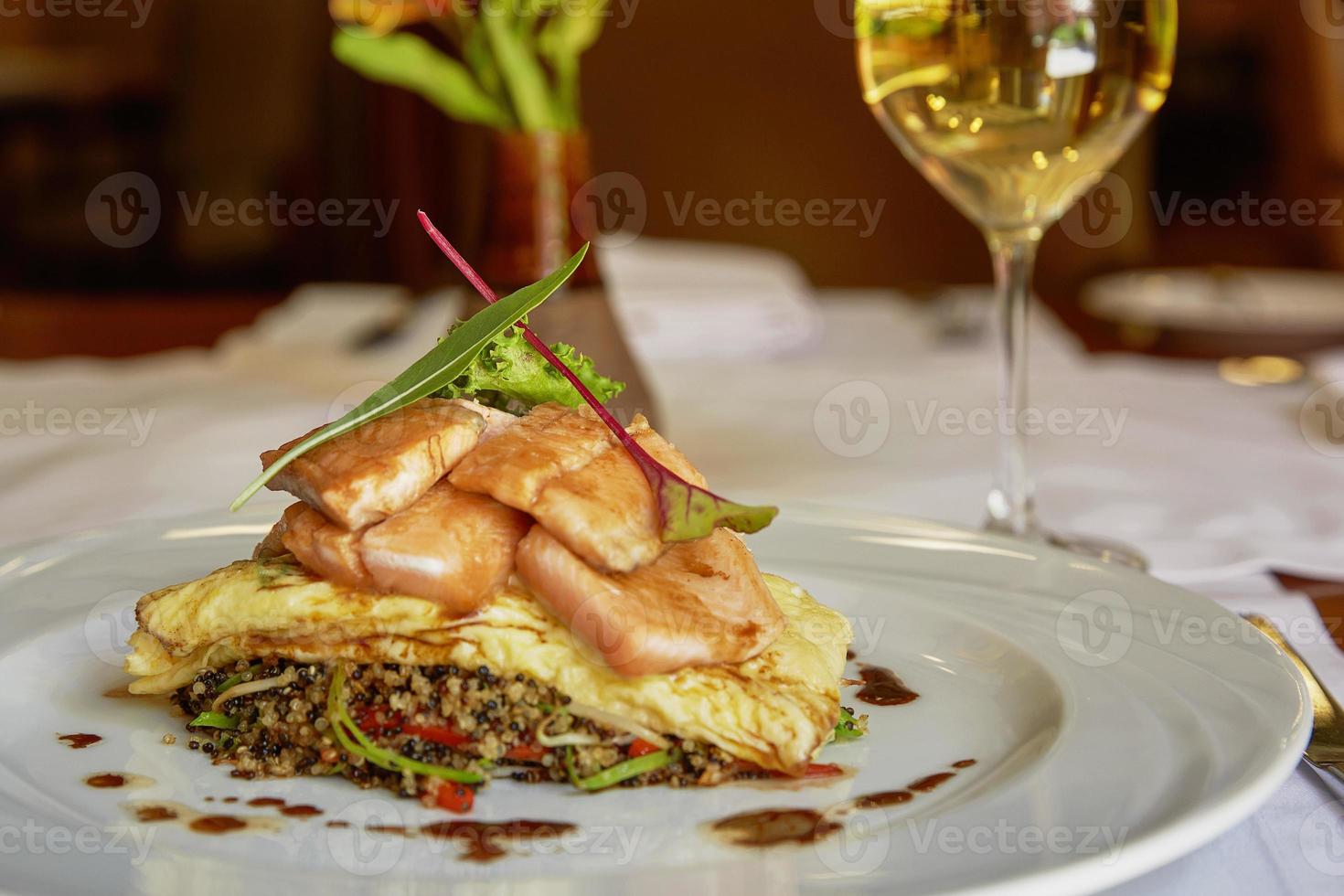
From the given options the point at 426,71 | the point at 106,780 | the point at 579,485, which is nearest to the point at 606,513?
the point at 579,485

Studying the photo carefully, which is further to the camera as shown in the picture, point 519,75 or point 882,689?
point 519,75

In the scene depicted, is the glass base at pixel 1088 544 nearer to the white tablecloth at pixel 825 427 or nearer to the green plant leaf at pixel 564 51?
the white tablecloth at pixel 825 427

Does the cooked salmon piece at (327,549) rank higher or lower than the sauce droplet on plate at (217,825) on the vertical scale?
higher

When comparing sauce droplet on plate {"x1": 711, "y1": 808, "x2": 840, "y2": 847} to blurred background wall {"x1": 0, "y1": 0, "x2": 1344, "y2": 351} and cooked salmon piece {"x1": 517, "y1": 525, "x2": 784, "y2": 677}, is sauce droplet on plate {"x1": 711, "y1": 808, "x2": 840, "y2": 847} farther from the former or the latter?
blurred background wall {"x1": 0, "y1": 0, "x2": 1344, "y2": 351}

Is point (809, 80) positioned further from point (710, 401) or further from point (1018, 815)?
point (1018, 815)

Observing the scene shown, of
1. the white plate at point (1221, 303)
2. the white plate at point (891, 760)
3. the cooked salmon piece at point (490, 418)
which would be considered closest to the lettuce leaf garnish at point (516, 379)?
the cooked salmon piece at point (490, 418)

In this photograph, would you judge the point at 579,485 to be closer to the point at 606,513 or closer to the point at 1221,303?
the point at 606,513

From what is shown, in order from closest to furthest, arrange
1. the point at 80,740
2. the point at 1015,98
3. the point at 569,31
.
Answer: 1. the point at 80,740
2. the point at 1015,98
3. the point at 569,31
